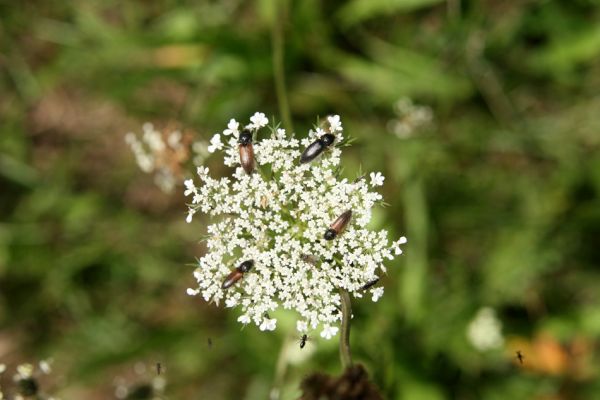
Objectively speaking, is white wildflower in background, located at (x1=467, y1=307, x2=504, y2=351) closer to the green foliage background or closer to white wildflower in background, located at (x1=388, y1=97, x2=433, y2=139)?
the green foliage background

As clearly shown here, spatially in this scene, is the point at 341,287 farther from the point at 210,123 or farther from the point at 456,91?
the point at 456,91

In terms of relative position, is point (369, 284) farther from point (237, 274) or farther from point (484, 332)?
point (484, 332)

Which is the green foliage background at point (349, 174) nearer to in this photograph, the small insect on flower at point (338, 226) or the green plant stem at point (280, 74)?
the green plant stem at point (280, 74)

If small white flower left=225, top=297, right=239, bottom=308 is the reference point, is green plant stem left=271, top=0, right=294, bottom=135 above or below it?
above

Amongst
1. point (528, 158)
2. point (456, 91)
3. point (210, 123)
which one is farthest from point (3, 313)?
point (528, 158)

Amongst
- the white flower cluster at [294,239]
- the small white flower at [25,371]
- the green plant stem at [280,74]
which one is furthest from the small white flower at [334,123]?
the small white flower at [25,371]

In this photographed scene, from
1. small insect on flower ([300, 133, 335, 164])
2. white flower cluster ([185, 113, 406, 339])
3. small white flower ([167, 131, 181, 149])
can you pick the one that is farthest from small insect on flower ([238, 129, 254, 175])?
small white flower ([167, 131, 181, 149])

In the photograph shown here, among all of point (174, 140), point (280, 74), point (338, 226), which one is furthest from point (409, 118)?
point (338, 226)
